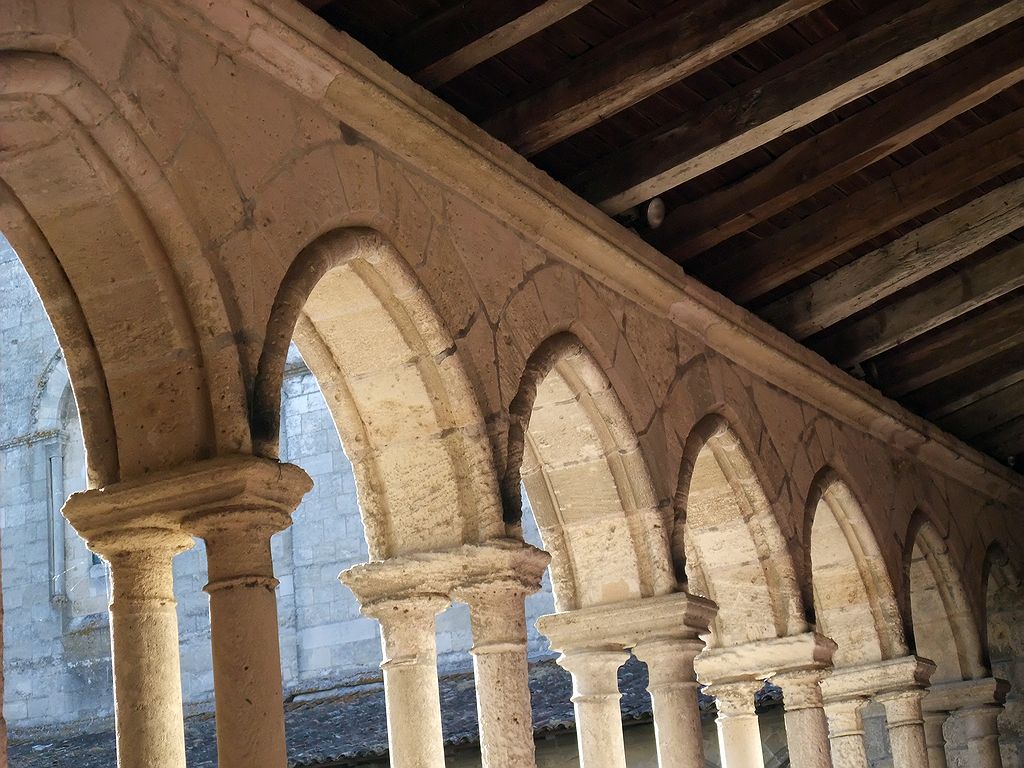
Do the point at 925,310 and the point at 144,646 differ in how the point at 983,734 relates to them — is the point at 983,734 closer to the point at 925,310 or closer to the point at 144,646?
the point at 925,310

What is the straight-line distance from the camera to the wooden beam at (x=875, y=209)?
6223 millimetres

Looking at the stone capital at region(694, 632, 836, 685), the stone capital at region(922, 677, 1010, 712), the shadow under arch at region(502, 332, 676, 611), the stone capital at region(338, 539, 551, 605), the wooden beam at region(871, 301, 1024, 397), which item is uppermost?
the wooden beam at region(871, 301, 1024, 397)

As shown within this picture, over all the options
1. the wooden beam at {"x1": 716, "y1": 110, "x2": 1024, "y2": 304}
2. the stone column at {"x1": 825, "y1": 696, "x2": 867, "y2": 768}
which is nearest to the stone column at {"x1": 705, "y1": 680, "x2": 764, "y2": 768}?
the stone column at {"x1": 825, "y1": 696, "x2": 867, "y2": 768}

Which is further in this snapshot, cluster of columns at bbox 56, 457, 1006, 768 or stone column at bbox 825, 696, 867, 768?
stone column at bbox 825, 696, 867, 768

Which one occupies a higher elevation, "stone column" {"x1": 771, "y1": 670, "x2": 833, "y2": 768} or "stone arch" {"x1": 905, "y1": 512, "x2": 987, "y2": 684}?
Answer: "stone arch" {"x1": 905, "y1": 512, "x2": 987, "y2": 684}

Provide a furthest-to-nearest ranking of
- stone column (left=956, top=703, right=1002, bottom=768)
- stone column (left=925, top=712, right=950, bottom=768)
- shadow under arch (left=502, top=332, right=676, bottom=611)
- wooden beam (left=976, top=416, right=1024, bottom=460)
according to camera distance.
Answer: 1. wooden beam (left=976, top=416, right=1024, bottom=460)
2. stone column (left=956, top=703, right=1002, bottom=768)
3. stone column (left=925, top=712, right=950, bottom=768)
4. shadow under arch (left=502, top=332, right=676, bottom=611)

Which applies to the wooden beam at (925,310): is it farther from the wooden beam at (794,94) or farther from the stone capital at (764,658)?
the wooden beam at (794,94)

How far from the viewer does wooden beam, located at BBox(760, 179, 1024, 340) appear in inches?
263

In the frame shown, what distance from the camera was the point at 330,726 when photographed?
34.0 feet

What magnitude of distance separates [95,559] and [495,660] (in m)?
7.29

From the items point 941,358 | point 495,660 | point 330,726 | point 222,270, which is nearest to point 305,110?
point 222,270

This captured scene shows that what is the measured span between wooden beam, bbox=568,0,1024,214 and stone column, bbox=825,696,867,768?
302 cm

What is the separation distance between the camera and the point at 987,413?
892 cm

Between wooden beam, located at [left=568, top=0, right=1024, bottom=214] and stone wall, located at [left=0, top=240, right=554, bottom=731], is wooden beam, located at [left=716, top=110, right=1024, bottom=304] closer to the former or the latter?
wooden beam, located at [left=568, top=0, right=1024, bottom=214]
